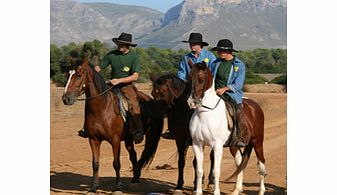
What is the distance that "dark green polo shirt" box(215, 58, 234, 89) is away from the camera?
35.4 ft

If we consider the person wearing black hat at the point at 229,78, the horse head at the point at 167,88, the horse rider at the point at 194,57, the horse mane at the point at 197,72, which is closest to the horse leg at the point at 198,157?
the person wearing black hat at the point at 229,78

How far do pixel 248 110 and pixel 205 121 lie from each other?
55.0 inches

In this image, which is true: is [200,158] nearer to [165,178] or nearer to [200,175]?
[200,175]

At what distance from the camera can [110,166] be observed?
16531mm

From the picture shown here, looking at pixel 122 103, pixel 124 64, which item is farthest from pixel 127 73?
pixel 122 103

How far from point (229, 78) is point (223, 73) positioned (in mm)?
139

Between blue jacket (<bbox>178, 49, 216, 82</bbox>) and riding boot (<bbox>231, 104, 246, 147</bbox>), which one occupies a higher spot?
blue jacket (<bbox>178, 49, 216, 82</bbox>)

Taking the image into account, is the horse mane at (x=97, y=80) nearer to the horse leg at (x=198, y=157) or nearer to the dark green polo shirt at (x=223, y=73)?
the dark green polo shirt at (x=223, y=73)

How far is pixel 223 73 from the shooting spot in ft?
35.5

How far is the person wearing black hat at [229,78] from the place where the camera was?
34.6ft

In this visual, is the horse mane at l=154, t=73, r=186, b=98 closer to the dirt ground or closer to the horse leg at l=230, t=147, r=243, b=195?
the horse leg at l=230, t=147, r=243, b=195

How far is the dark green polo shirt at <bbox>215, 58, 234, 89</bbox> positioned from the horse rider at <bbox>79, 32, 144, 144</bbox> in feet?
5.57

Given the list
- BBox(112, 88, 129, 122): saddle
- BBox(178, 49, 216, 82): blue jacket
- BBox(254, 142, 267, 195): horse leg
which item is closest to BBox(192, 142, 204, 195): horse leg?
BBox(254, 142, 267, 195): horse leg

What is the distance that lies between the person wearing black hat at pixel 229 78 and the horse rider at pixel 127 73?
166cm
